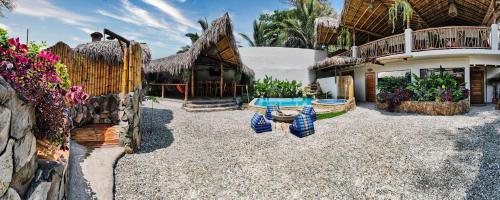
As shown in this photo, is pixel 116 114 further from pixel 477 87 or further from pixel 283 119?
pixel 477 87

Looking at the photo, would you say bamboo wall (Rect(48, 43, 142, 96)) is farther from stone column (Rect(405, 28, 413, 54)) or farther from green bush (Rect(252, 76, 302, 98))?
stone column (Rect(405, 28, 413, 54))

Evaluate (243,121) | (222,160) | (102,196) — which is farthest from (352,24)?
(102,196)

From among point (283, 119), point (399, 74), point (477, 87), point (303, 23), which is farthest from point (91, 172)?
point (303, 23)

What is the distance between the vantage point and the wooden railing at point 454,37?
34.7ft

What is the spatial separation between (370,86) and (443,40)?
4.33m

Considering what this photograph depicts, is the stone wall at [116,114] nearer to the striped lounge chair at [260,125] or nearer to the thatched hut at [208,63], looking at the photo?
the striped lounge chair at [260,125]

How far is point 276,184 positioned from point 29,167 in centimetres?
333

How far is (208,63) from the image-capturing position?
13.2 m

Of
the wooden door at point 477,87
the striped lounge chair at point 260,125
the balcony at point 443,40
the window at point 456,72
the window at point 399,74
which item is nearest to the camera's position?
the striped lounge chair at point 260,125

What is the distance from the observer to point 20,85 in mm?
2238

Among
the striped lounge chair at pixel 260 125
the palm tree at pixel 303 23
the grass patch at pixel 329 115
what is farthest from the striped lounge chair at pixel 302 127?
the palm tree at pixel 303 23

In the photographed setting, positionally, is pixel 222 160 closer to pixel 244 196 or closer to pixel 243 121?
pixel 244 196

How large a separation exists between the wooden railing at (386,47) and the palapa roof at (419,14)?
6.08 ft

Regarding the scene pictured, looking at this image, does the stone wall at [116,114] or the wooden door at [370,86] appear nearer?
the stone wall at [116,114]
